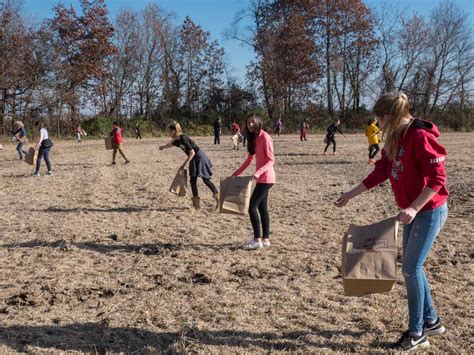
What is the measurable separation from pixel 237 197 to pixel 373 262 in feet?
9.16

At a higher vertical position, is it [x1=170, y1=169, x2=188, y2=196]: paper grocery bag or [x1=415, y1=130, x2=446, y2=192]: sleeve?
[x1=415, y1=130, x2=446, y2=192]: sleeve

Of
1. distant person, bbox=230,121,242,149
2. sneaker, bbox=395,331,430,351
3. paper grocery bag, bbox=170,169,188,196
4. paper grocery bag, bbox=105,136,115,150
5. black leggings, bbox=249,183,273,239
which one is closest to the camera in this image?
sneaker, bbox=395,331,430,351

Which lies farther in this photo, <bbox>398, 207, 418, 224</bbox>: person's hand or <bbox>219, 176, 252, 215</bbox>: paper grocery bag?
<bbox>219, 176, 252, 215</bbox>: paper grocery bag

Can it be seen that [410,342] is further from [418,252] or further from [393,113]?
[393,113]

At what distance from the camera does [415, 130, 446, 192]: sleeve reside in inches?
110

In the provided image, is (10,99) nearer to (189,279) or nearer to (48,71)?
(48,71)

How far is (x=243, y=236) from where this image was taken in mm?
6484

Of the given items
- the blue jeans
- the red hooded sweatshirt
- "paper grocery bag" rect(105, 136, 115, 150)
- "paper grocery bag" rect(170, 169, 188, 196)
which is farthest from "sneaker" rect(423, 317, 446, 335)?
"paper grocery bag" rect(105, 136, 115, 150)

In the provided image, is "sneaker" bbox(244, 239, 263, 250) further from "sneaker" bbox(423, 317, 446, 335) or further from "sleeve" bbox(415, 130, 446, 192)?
"sleeve" bbox(415, 130, 446, 192)

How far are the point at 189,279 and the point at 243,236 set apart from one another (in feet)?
5.90

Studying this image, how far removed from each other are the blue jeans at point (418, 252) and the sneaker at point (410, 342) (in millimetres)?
59

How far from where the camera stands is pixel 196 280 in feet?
15.7

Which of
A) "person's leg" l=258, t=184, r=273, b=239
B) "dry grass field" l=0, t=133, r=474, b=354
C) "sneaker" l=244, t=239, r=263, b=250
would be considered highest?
"person's leg" l=258, t=184, r=273, b=239

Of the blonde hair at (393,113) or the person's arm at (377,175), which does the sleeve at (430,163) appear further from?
the person's arm at (377,175)
